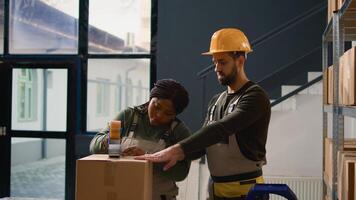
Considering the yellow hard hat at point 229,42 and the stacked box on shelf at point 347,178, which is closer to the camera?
the stacked box on shelf at point 347,178

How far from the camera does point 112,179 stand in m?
1.72

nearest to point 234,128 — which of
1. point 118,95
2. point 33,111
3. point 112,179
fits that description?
point 112,179

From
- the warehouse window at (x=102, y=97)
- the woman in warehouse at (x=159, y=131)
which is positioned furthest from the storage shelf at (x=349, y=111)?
the warehouse window at (x=102, y=97)

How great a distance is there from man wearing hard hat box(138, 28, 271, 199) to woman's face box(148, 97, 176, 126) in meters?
0.20

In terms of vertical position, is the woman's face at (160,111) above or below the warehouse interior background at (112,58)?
below

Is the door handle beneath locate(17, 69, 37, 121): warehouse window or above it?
beneath

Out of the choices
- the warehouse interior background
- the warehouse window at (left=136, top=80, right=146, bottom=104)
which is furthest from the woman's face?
the warehouse window at (left=136, top=80, right=146, bottom=104)

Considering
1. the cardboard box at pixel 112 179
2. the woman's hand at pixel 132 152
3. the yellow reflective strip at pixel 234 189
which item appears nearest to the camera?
the cardboard box at pixel 112 179

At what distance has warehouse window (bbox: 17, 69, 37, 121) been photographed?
5.60 metres

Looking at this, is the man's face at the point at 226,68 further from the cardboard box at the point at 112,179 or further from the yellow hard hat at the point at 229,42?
the cardboard box at the point at 112,179

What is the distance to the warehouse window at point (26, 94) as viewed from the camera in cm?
560

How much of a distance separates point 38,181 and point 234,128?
5.19m

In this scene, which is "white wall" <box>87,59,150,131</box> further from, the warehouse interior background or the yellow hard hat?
the yellow hard hat

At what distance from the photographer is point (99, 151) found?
2.07 m
